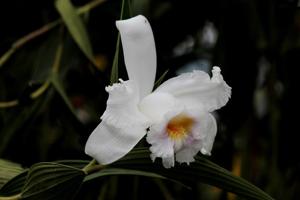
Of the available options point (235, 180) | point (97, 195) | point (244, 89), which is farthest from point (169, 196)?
point (235, 180)

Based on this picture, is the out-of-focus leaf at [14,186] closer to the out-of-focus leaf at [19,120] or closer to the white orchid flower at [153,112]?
the white orchid flower at [153,112]

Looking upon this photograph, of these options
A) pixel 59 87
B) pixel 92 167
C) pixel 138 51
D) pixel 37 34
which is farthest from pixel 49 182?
pixel 37 34

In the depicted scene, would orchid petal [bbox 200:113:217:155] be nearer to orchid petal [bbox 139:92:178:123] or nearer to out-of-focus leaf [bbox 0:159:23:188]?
orchid petal [bbox 139:92:178:123]

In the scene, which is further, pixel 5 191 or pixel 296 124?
pixel 296 124

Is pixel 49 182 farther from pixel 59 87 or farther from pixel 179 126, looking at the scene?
pixel 59 87

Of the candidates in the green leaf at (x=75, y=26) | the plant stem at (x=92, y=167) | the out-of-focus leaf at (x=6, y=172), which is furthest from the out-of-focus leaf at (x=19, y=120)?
the plant stem at (x=92, y=167)

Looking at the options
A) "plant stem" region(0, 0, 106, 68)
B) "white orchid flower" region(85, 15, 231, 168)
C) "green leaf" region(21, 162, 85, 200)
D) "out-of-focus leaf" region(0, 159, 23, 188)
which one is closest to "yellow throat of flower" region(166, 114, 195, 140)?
"white orchid flower" region(85, 15, 231, 168)

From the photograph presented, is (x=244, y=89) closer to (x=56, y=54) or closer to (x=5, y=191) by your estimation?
(x=56, y=54)
